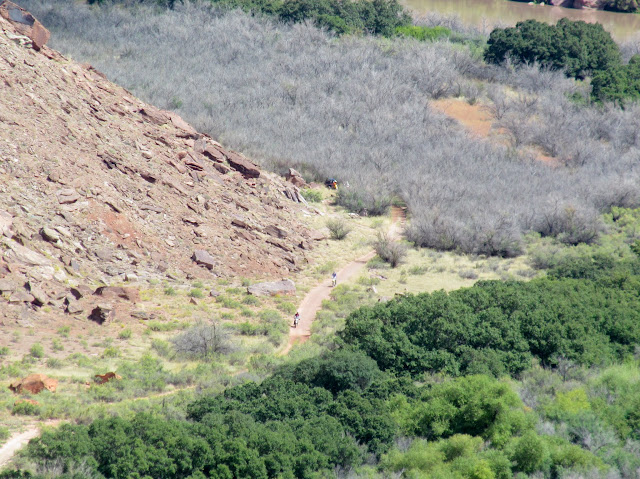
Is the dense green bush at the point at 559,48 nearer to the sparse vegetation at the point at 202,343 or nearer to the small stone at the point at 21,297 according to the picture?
the sparse vegetation at the point at 202,343

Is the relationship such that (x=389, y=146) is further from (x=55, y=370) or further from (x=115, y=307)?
(x=55, y=370)

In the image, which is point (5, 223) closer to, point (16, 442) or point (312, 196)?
point (16, 442)

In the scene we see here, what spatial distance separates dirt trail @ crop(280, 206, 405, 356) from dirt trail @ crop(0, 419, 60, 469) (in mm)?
7193

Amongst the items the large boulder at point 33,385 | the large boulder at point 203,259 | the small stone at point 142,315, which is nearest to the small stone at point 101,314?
the small stone at point 142,315

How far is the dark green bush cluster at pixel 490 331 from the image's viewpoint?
20.4m

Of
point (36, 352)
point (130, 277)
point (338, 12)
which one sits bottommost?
point (130, 277)

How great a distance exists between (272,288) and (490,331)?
686cm

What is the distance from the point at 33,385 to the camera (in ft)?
56.9

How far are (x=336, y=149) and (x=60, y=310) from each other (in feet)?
63.2

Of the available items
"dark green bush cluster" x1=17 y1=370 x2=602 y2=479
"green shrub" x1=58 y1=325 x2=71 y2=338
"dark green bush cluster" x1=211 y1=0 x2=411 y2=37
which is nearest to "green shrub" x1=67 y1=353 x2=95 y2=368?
"green shrub" x1=58 y1=325 x2=71 y2=338

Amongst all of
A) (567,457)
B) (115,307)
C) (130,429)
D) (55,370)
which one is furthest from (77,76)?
(567,457)

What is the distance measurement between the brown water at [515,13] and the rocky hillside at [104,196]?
47.7 m

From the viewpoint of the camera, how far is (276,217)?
29797 millimetres

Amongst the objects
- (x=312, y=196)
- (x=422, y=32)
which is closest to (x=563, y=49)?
(x=422, y=32)
